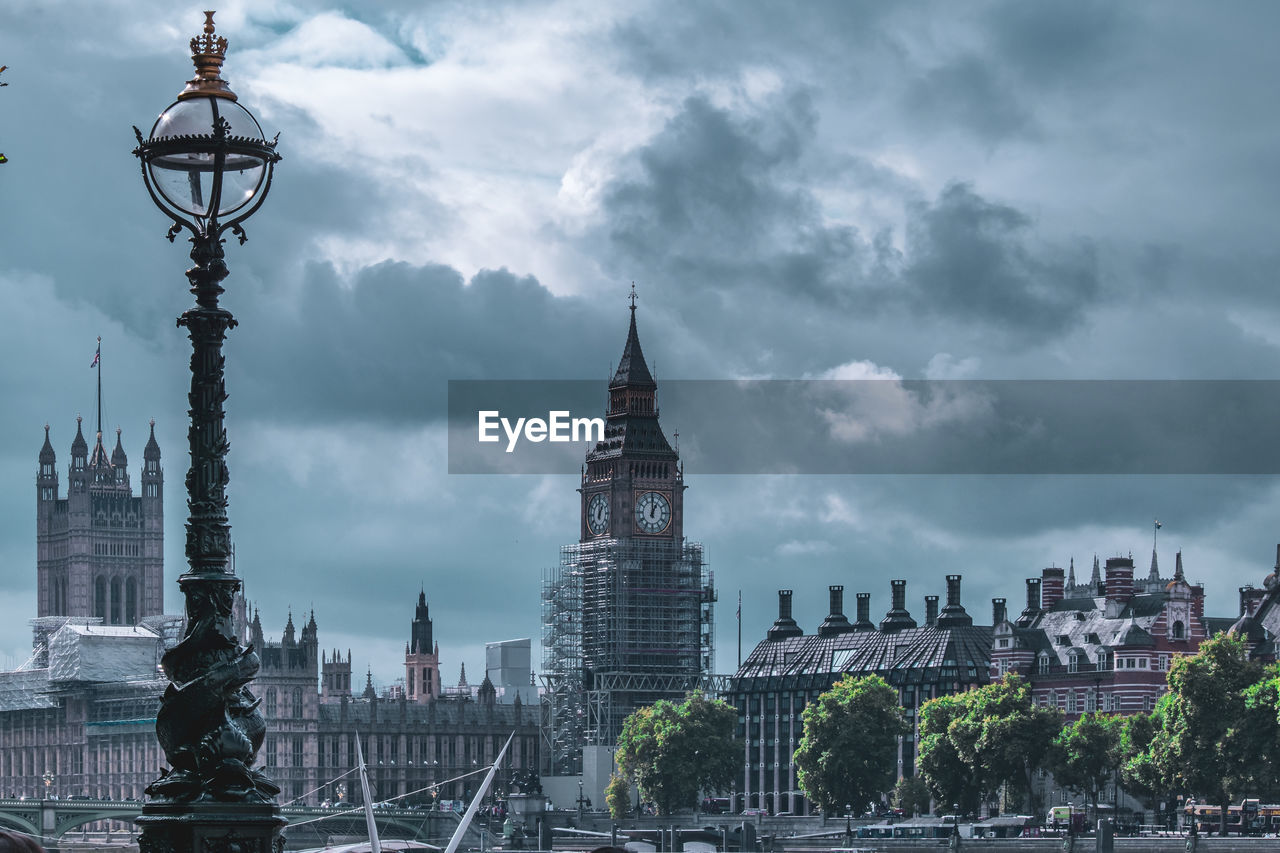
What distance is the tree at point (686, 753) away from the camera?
148m

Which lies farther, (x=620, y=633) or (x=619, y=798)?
(x=620, y=633)

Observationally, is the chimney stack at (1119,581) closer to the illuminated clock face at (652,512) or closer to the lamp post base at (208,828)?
the illuminated clock face at (652,512)

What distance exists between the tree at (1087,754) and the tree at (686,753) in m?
33.7

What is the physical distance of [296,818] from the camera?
144125mm

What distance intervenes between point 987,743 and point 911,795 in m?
14.1

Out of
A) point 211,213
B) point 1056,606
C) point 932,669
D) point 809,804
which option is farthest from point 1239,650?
point 211,213

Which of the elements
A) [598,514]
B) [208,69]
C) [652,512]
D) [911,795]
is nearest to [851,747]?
[911,795]

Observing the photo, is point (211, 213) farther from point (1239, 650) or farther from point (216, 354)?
point (1239, 650)

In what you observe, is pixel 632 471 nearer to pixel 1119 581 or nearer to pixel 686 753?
pixel 686 753

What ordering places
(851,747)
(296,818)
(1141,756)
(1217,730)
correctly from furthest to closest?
(296,818) → (851,747) → (1141,756) → (1217,730)

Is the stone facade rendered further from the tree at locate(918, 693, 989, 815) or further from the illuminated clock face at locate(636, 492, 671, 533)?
the tree at locate(918, 693, 989, 815)

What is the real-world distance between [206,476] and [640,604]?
517ft

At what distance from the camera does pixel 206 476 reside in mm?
13812

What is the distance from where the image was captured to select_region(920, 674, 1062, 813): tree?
119m
